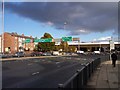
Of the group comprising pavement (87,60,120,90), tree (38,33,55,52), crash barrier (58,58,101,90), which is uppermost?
tree (38,33,55,52)

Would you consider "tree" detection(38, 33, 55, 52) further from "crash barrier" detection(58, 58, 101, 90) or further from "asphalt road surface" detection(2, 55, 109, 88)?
"crash barrier" detection(58, 58, 101, 90)

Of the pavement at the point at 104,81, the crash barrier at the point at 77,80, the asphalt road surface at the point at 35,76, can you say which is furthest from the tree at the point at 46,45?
the crash barrier at the point at 77,80

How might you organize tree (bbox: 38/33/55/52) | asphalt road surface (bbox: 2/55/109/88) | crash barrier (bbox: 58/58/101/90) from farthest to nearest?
tree (bbox: 38/33/55/52)
asphalt road surface (bbox: 2/55/109/88)
crash barrier (bbox: 58/58/101/90)

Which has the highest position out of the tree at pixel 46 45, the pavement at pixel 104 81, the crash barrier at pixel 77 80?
the tree at pixel 46 45

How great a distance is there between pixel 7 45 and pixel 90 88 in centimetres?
14094

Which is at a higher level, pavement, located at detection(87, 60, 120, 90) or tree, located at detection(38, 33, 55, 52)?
tree, located at detection(38, 33, 55, 52)

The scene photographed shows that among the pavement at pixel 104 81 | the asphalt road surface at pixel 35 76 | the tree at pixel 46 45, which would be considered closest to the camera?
the pavement at pixel 104 81

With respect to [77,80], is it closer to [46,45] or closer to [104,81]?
[104,81]

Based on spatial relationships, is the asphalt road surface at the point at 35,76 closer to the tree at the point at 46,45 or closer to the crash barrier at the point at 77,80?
the crash barrier at the point at 77,80

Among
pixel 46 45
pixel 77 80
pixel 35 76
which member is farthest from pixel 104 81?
pixel 46 45

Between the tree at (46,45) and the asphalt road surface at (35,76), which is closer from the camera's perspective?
the asphalt road surface at (35,76)

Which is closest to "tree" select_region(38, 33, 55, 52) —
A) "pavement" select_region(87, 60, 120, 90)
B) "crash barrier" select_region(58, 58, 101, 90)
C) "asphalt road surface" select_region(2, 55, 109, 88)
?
"asphalt road surface" select_region(2, 55, 109, 88)

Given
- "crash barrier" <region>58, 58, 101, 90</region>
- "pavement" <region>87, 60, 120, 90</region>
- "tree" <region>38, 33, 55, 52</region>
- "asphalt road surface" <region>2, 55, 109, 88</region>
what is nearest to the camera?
"crash barrier" <region>58, 58, 101, 90</region>

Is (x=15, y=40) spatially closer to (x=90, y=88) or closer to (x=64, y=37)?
(x=64, y=37)
